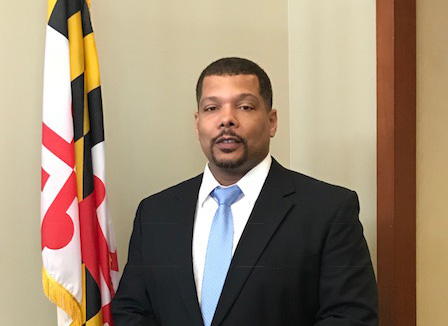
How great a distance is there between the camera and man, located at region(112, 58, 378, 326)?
5.99 ft

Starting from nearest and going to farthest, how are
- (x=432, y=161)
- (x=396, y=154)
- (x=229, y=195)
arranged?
(x=229, y=195) → (x=396, y=154) → (x=432, y=161)

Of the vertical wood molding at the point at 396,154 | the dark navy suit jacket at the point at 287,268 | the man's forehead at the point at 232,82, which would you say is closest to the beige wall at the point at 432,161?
the vertical wood molding at the point at 396,154

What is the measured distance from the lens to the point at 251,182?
A: 1.96m

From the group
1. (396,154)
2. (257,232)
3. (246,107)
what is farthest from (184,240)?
(396,154)

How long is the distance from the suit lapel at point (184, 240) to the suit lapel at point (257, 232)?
0.30 ft

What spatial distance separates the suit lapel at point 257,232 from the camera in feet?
5.99

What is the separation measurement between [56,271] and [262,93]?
0.83m

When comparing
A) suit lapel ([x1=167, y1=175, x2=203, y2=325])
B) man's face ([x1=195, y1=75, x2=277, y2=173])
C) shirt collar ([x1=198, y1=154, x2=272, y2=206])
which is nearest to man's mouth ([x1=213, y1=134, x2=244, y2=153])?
man's face ([x1=195, y1=75, x2=277, y2=173])

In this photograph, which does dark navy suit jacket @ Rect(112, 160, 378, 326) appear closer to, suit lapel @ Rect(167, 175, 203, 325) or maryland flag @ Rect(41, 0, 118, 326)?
suit lapel @ Rect(167, 175, 203, 325)

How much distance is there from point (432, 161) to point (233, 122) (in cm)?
89

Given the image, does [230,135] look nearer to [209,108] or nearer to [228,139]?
[228,139]

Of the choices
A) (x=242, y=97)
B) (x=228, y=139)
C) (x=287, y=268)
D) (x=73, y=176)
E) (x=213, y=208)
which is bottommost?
(x=287, y=268)

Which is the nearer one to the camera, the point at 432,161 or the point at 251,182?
the point at 251,182

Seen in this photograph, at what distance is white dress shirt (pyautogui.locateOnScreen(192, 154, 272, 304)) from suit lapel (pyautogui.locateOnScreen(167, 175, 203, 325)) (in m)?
0.02
